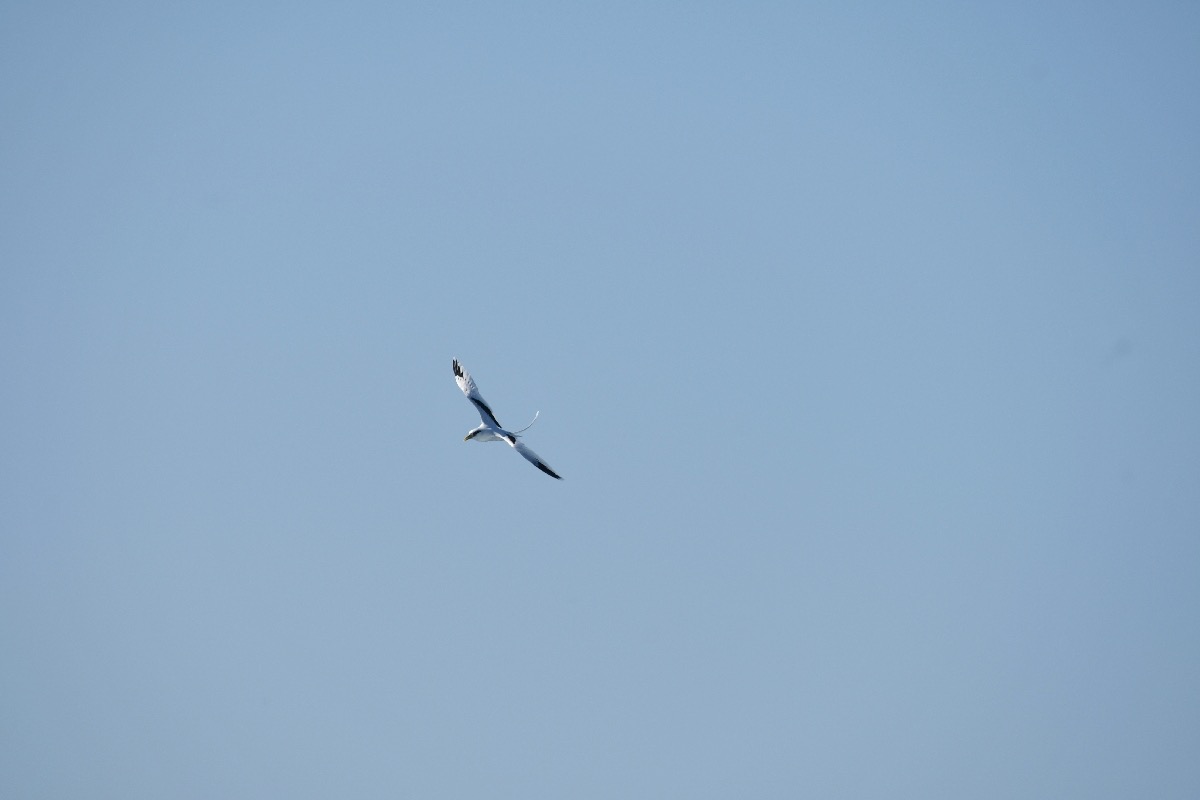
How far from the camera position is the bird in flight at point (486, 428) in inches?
2066

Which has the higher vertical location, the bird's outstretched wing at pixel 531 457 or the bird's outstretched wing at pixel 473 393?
the bird's outstretched wing at pixel 473 393

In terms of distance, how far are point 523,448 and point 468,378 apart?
5624 millimetres

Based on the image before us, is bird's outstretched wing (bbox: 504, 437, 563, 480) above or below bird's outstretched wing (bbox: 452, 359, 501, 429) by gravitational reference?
below

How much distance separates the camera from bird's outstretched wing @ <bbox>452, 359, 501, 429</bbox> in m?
55.4

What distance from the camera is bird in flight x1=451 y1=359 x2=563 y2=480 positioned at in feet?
172

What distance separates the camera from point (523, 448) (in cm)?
5306

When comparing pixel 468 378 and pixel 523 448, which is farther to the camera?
pixel 468 378

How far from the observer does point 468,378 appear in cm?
5675

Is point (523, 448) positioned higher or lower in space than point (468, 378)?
lower

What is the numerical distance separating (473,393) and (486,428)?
275cm

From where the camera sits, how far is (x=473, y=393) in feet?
184

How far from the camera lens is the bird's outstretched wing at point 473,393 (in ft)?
182

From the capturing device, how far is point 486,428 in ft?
178
